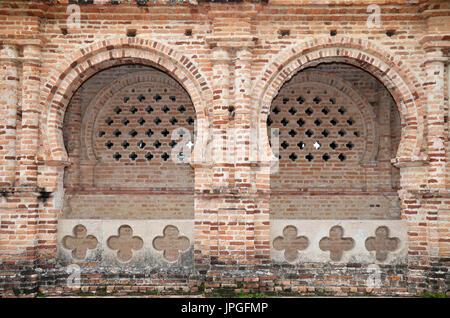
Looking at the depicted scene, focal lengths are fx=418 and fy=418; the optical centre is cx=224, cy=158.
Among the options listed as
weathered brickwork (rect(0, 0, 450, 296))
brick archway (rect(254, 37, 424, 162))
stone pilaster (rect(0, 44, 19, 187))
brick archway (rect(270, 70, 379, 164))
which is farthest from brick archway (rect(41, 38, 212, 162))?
brick archway (rect(270, 70, 379, 164))

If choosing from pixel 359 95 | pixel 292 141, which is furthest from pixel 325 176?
pixel 359 95

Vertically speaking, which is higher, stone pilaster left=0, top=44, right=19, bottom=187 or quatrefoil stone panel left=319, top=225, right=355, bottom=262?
stone pilaster left=0, top=44, right=19, bottom=187

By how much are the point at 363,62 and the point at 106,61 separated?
4.88 m

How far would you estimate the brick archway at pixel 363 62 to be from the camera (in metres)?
7.70

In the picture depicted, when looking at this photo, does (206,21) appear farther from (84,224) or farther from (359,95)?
(359,95)

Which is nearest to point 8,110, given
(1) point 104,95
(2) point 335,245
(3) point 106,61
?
(3) point 106,61

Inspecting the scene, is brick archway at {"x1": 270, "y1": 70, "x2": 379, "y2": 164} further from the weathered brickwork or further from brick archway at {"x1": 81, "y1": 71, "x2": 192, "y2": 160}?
brick archway at {"x1": 81, "y1": 71, "x2": 192, "y2": 160}

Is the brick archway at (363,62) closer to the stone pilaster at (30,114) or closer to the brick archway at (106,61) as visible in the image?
the brick archway at (106,61)

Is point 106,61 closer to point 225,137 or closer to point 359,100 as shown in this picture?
point 225,137

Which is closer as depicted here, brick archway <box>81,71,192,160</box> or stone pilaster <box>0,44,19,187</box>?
stone pilaster <box>0,44,19,187</box>

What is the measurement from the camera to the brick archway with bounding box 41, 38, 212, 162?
777 centimetres

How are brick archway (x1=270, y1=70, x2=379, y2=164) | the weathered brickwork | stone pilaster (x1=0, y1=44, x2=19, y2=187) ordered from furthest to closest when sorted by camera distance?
brick archway (x1=270, y1=70, x2=379, y2=164) → stone pilaster (x1=0, y1=44, x2=19, y2=187) → the weathered brickwork

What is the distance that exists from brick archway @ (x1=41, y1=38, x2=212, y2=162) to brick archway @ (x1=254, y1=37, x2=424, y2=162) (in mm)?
1087

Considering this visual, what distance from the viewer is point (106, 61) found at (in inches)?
313
